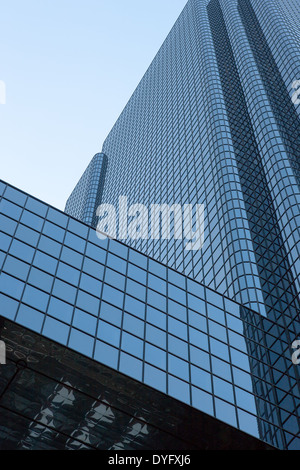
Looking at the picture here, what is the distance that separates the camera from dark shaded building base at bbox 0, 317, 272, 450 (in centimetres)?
2917

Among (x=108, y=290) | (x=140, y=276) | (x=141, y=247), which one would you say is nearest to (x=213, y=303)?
(x=140, y=276)

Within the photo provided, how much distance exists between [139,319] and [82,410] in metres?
6.43

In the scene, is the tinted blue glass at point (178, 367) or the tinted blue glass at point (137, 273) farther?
the tinted blue glass at point (137, 273)

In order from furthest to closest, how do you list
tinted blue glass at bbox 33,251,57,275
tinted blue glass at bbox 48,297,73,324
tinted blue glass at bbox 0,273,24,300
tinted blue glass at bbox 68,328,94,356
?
tinted blue glass at bbox 33,251,57,275
tinted blue glass at bbox 48,297,73,324
tinted blue glass at bbox 0,273,24,300
tinted blue glass at bbox 68,328,94,356

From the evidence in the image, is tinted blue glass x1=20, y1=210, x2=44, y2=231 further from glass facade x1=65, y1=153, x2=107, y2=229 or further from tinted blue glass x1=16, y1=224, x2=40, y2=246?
glass facade x1=65, y1=153, x2=107, y2=229

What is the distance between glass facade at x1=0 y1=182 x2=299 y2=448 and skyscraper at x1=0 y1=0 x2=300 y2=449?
0.10m

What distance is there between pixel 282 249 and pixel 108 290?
116ft

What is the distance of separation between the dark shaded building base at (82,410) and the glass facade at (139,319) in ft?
1.97

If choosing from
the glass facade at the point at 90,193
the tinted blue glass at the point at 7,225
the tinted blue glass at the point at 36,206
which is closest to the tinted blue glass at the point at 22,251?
the tinted blue glass at the point at 7,225

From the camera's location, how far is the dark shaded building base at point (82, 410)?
29.2 metres

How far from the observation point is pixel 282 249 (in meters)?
65.4

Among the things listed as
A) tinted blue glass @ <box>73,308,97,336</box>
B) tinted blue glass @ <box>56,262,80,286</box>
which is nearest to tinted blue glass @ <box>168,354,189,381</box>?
tinted blue glass @ <box>73,308,97,336</box>

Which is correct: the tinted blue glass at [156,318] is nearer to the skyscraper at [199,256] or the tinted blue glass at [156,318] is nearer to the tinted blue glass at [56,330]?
the skyscraper at [199,256]
